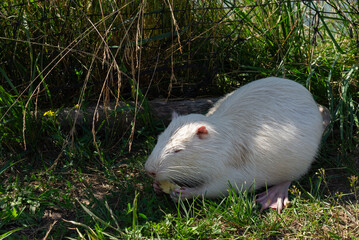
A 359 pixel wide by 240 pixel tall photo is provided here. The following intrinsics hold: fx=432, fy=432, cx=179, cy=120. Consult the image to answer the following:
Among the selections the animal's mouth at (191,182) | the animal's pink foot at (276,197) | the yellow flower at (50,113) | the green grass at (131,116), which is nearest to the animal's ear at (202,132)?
the animal's mouth at (191,182)

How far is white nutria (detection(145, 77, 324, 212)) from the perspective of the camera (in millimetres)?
2617

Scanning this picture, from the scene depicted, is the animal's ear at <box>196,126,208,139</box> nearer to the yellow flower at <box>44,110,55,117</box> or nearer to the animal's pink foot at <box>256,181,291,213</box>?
the animal's pink foot at <box>256,181,291,213</box>

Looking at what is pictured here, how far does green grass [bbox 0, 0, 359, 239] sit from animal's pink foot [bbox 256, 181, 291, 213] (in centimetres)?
6

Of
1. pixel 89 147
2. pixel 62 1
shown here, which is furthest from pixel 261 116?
pixel 62 1

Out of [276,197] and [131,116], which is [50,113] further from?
[276,197]

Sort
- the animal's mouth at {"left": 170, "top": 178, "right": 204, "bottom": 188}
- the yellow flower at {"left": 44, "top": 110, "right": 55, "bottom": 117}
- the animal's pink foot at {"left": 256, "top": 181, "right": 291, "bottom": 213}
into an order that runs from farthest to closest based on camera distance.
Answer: the yellow flower at {"left": 44, "top": 110, "right": 55, "bottom": 117}
the animal's mouth at {"left": 170, "top": 178, "right": 204, "bottom": 188}
the animal's pink foot at {"left": 256, "top": 181, "right": 291, "bottom": 213}

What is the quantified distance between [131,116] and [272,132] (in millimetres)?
1224

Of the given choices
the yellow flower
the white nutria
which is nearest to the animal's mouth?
the white nutria

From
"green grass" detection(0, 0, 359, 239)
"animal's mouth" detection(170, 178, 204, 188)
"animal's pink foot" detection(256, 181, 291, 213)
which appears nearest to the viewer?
"green grass" detection(0, 0, 359, 239)

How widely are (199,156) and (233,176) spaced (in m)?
0.26

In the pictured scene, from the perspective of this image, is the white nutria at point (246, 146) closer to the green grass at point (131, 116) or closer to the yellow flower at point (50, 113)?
the green grass at point (131, 116)

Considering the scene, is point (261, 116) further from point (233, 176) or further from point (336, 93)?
point (336, 93)

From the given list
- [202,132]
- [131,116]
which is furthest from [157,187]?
[131,116]

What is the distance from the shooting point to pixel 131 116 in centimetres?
349
